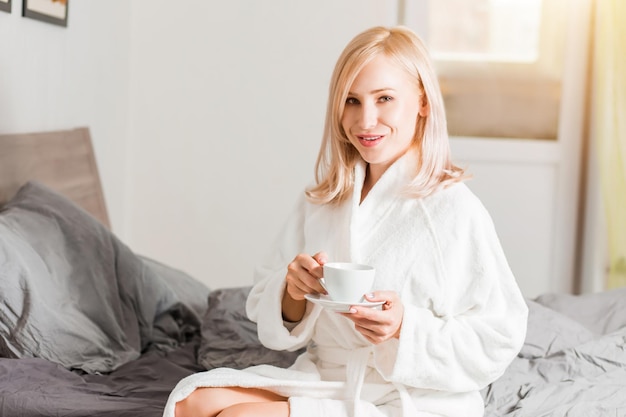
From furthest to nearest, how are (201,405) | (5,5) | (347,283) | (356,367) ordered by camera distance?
(5,5), (356,367), (201,405), (347,283)

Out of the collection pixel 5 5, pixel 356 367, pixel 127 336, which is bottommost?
pixel 127 336

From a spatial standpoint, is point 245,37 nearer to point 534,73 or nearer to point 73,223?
point 534,73

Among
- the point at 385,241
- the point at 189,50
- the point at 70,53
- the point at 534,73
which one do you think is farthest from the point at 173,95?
the point at 385,241

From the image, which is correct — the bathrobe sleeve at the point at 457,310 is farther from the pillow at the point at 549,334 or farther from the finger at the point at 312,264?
the pillow at the point at 549,334

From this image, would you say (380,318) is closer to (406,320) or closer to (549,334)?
(406,320)

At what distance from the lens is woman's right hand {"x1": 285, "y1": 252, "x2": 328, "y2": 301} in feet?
5.70

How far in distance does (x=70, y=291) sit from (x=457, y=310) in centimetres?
106

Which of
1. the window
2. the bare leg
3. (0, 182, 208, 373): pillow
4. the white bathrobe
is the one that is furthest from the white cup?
the window

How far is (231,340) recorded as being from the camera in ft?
8.08

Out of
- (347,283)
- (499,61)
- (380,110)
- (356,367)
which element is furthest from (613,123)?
(347,283)

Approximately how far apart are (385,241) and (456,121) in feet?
8.07

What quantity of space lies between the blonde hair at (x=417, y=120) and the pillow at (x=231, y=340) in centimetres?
55

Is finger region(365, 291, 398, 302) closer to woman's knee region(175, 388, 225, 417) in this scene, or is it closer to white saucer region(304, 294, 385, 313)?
white saucer region(304, 294, 385, 313)

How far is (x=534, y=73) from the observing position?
4.21 meters
